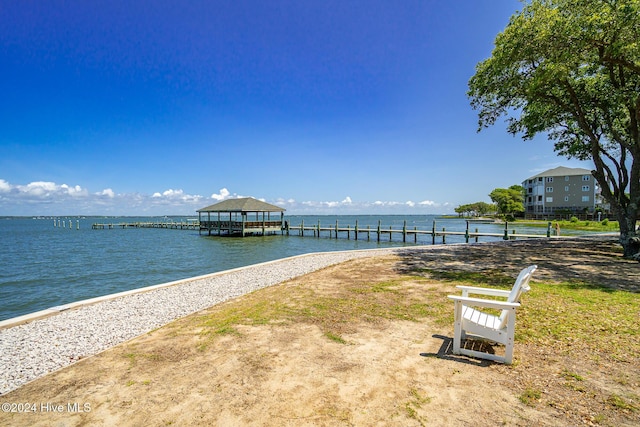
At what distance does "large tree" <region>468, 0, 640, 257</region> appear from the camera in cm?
923

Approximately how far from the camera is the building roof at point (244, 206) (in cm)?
3817

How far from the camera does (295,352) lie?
13.3ft

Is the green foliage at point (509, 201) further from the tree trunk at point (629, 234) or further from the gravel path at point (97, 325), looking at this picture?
the gravel path at point (97, 325)

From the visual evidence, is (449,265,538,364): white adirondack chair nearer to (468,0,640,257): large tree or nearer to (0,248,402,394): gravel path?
(0,248,402,394): gravel path

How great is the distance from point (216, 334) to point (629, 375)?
16.8 feet

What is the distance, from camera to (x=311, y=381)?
329 cm

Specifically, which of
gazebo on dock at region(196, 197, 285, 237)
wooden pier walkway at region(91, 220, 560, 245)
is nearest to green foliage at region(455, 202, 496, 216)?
wooden pier walkway at region(91, 220, 560, 245)

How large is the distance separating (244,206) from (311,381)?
36.0 meters

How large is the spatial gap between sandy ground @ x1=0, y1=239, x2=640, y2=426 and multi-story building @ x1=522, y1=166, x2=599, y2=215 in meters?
A: 64.2

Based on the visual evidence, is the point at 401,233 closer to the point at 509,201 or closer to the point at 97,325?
the point at 509,201

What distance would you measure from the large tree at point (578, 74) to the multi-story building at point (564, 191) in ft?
160

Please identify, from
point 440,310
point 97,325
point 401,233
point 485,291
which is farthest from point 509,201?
point 97,325

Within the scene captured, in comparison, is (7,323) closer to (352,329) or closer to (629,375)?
(352,329)

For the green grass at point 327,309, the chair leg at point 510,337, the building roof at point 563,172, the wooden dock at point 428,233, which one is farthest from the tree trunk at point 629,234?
the building roof at point 563,172
